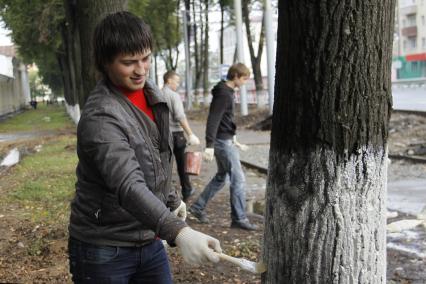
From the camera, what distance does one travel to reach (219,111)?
21.4ft

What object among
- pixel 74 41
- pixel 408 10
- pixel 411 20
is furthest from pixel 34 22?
pixel 411 20

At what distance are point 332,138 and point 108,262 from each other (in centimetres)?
101

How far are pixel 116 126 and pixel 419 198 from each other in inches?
267

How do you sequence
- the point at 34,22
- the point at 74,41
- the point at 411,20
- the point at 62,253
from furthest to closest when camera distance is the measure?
the point at 411,20 < the point at 34,22 < the point at 74,41 < the point at 62,253

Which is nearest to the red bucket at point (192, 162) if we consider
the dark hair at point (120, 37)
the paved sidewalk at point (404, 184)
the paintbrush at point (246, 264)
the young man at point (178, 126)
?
the young man at point (178, 126)

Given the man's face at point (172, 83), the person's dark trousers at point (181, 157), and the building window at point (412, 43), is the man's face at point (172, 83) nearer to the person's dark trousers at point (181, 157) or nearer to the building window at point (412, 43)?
the person's dark trousers at point (181, 157)

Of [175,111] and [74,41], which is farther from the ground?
[74,41]

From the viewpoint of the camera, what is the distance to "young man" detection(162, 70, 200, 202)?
7836 millimetres

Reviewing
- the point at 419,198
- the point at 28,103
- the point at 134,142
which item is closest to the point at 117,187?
the point at 134,142

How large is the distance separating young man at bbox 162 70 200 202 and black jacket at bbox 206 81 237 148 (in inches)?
47.3

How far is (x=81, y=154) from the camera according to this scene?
7.55 ft

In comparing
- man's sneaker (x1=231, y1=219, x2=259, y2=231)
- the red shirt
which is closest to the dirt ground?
man's sneaker (x1=231, y1=219, x2=259, y2=231)

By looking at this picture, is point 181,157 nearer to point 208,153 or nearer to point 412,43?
point 208,153

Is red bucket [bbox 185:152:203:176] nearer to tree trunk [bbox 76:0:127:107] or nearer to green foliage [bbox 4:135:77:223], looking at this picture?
green foliage [bbox 4:135:77:223]
